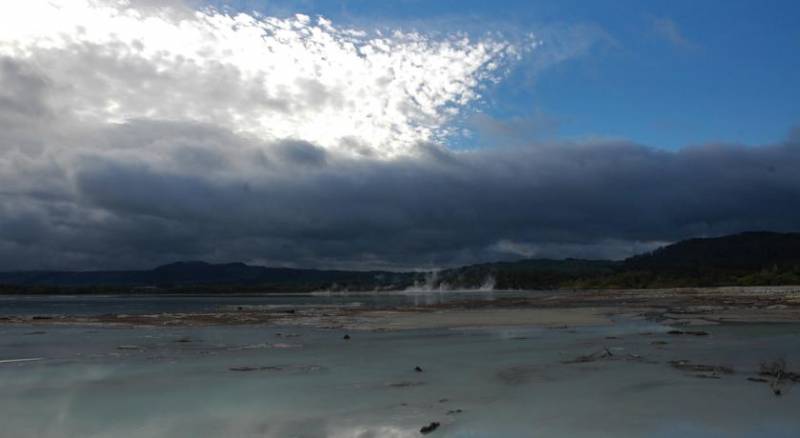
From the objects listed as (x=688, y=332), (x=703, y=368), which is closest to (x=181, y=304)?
(x=688, y=332)

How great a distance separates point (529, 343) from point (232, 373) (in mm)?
12893

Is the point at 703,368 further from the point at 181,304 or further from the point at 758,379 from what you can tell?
the point at 181,304

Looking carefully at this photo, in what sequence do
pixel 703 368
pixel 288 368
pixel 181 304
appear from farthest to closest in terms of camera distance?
pixel 181 304
pixel 288 368
pixel 703 368

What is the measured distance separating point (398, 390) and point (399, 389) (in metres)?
0.15

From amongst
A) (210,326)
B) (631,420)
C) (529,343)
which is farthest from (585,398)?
(210,326)

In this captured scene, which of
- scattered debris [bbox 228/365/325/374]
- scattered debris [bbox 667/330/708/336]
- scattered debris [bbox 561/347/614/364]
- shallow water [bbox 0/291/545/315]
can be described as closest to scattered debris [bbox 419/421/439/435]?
scattered debris [bbox 228/365/325/374]

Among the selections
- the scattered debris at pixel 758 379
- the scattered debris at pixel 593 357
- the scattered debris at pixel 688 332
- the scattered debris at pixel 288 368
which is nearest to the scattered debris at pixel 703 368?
the scattered debris at pixel 758 379

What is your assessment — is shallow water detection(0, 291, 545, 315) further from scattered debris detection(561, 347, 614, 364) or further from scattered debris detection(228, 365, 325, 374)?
scattered debris detection(561, 347, 614, 364)

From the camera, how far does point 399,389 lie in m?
16.0

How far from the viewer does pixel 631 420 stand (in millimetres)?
12148

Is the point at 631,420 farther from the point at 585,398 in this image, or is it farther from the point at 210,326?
the point at 210,326

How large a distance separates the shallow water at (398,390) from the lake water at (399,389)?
0.15 ft

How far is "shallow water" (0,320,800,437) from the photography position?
477 inches

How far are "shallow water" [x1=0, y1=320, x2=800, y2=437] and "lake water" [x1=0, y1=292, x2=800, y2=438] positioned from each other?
0.15ft
